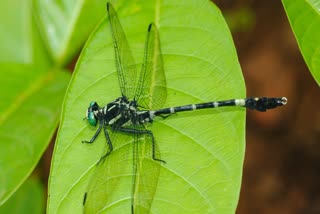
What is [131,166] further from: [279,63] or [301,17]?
[279,63]

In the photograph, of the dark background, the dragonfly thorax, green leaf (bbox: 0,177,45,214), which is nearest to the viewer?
the dragonfly thorax

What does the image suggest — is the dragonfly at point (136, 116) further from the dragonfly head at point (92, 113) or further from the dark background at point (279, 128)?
the dark background at point (279, 128)

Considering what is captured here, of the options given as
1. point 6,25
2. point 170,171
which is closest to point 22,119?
point 170,171

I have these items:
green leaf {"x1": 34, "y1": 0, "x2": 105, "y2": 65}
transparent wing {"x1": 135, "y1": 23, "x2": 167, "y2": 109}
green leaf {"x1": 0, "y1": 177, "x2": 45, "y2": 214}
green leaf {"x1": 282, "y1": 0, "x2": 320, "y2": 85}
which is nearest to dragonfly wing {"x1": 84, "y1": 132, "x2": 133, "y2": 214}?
transparent wing {"x1": 135, "y1": 23, "x2": 167, "y2": 109}

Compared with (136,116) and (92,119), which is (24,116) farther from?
(136,116)

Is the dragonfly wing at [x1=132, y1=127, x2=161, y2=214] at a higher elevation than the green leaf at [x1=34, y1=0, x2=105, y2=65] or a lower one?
lower

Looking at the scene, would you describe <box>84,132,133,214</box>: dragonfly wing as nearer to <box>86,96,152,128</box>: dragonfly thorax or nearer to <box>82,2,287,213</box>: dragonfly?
<box>82,2,287,213</box>: dragonfly
